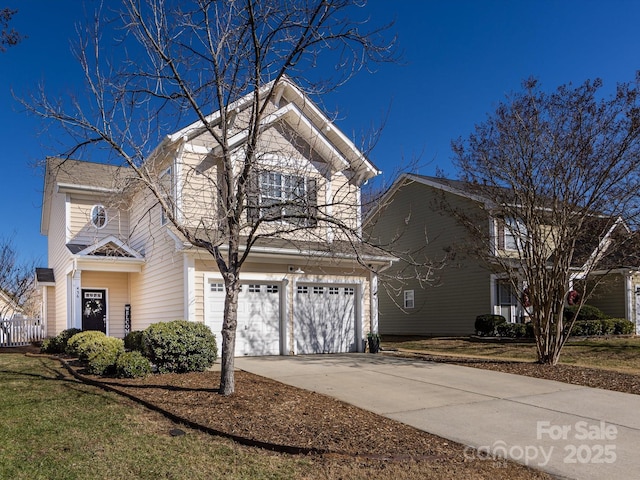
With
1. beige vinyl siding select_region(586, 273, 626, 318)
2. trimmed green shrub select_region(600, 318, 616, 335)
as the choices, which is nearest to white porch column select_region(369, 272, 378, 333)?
trimmed green shrub select_region(600, 318, 616, 335)

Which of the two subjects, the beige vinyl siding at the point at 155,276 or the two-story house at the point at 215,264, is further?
the beige vinyl siding at the point at 155,276

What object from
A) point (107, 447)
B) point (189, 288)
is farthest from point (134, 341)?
point (107, 447)

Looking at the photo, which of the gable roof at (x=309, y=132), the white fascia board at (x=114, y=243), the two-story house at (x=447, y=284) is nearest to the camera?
the gable roof at (x=309, y=132)

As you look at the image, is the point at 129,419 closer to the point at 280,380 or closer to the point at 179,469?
the point at 179,469

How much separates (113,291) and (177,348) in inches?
380

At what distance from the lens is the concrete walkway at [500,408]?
6.02 m

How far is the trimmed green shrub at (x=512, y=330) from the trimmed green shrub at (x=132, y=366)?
1502 cm

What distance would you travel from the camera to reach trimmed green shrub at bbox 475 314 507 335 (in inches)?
835

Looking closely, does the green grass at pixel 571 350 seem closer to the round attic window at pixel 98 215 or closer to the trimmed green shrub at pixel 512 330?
the trimmed green shrub at pixel 512 330

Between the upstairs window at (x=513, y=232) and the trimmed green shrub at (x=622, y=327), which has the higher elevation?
the upstairs window at (x=513, y=232)

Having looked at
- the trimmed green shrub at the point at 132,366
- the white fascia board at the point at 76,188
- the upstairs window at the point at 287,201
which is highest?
the white fascia board at the point at 76,188

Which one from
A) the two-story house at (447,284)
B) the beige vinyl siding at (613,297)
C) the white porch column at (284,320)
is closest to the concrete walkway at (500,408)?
the white porch column at (284,320)

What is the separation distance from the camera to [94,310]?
61.5ft

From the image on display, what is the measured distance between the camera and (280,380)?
34.5 feet
